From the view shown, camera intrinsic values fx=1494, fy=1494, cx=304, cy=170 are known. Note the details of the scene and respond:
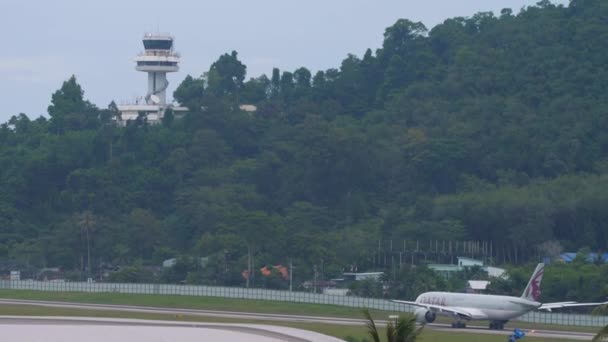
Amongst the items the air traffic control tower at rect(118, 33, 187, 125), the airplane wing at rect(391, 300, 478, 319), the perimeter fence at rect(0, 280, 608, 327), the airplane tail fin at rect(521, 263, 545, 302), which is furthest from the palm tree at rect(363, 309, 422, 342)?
the air traffic control tower at rect(118, 33, 187, 125)

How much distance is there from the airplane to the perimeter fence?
9.67 feet

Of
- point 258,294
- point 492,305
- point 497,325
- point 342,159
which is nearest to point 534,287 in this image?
point 492,305

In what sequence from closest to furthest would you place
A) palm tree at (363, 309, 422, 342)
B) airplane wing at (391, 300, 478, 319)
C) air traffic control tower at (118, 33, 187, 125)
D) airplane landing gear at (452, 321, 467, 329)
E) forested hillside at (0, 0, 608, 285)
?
palm tree at (363, 309, 422, 342) → airplane wing at (391, 300, 478, 319) → airplane landing gear at (452, 321, 467, 329) → forested hillside at (0, 0, 608, 285) → air traffic control tower at (118, 33, 187, 125)

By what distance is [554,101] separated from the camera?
158 m

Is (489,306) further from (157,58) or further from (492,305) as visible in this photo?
(157,58)

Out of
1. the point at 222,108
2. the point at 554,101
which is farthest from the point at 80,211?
the point at 554,101

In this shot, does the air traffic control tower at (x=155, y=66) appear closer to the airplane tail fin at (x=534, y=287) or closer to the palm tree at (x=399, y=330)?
the airplane tail fin at (x=534, y=287)

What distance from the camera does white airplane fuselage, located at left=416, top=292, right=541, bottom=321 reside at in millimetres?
79000

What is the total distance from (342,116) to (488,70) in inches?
693

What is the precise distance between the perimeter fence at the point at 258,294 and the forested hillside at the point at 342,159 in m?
14.5

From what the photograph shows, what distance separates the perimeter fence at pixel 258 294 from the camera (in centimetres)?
8419

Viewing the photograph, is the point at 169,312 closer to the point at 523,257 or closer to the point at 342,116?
the point at 523,257

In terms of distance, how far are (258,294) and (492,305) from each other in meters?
22.6

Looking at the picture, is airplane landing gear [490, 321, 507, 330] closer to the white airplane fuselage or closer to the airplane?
the airplane
